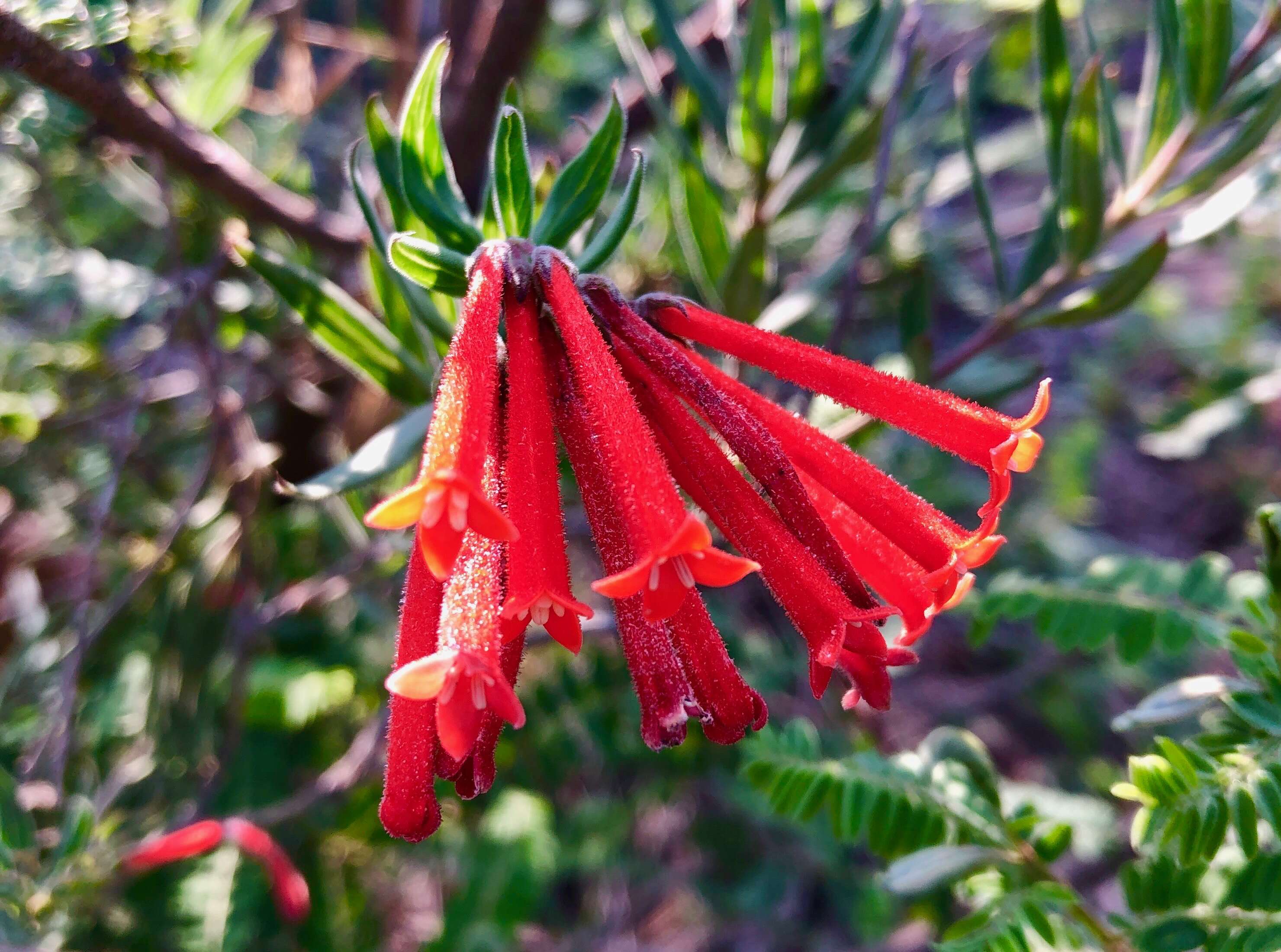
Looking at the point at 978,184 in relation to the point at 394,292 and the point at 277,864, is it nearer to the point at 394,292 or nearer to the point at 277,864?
the point at 394,292

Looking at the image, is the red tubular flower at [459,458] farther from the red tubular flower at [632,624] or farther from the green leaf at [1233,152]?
the green leaf at [1233,152]

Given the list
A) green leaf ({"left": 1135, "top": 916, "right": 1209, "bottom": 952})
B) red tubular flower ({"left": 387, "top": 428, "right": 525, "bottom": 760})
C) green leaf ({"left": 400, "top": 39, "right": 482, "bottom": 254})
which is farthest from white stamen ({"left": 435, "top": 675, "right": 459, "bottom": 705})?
green leaf ({"left": 1135, "top": 916, "right": 1209, "bottom": 952})

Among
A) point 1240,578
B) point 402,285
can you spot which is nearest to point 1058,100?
point 1240,578

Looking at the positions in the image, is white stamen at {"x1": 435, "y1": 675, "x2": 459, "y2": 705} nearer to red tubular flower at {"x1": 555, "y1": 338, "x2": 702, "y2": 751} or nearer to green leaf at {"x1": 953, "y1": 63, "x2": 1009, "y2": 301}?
red tubular flower at {"x1": 555, "y1": 338, "x2": 702, "y2": 751}

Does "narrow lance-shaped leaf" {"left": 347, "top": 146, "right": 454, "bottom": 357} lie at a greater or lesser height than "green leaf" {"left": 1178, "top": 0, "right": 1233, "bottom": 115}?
lesser

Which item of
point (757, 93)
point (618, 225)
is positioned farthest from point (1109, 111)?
point (618, 225)

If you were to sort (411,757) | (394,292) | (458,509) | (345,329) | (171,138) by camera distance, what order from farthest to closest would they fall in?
1. (171,138)
2. (394,292)
3. (345,329)
4. (411,757)
5. (458,509)

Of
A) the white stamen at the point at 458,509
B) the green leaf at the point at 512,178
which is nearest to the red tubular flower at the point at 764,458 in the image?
the green leaf at the point at 512,178
